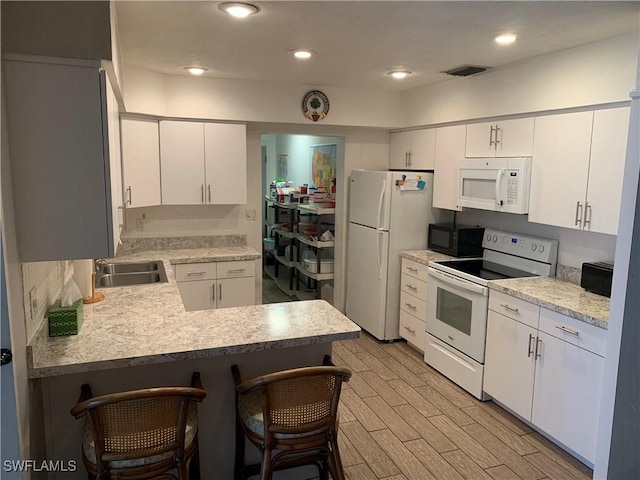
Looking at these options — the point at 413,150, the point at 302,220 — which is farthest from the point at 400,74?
the point at 302,220

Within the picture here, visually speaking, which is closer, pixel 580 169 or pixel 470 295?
pixel 580 169

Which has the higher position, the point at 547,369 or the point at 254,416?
the point at 254,416

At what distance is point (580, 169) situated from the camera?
2.94 m

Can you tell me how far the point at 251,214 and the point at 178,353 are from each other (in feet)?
9.77

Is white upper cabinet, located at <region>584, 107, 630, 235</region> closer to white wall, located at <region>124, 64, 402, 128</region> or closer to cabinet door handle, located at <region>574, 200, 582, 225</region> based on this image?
cabinet door handle, located at <region>574, 200, 582, 225</region>

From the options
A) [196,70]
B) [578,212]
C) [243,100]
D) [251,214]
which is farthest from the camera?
[251,214]

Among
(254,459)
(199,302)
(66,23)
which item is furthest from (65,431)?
(199,302)

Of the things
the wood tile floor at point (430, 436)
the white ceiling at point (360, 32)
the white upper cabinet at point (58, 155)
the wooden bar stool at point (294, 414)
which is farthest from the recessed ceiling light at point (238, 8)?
the wood tile floor at point (430, 436)

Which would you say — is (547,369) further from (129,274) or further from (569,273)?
(129,274)

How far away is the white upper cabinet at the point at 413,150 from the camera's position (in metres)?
4.41

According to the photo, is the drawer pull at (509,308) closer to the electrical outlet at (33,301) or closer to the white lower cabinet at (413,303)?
the white lower cabinet at (413,303)

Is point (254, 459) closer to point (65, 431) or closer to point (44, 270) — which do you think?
point (65, 431)

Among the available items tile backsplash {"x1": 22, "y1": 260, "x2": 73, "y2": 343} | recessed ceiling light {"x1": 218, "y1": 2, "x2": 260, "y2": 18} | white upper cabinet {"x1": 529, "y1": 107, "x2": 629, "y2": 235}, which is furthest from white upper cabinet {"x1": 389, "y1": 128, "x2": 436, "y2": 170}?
tile backsplash {"x1": 22, "y1": 260, "x2": 73, "y2": 343}

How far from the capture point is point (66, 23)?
165cm
